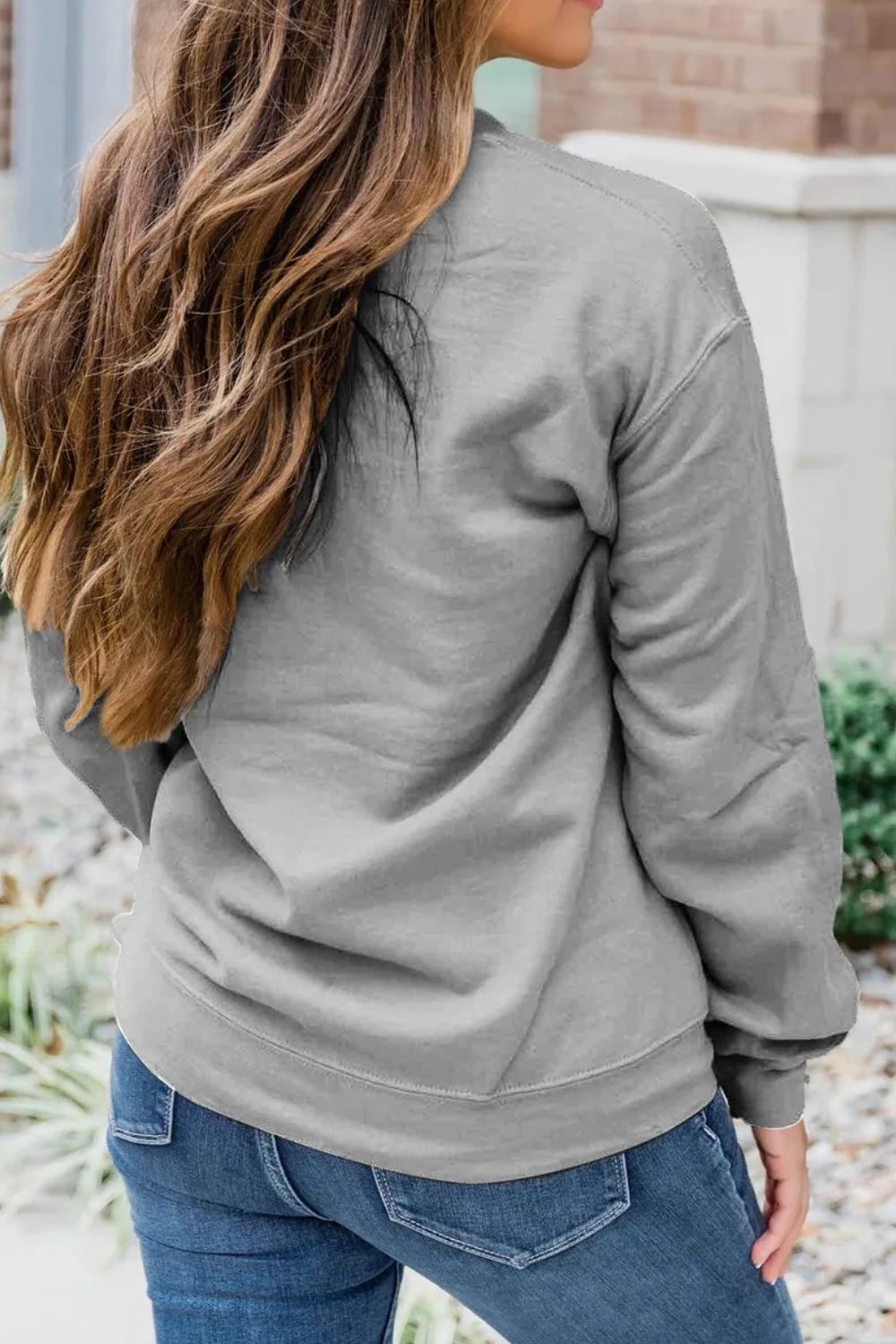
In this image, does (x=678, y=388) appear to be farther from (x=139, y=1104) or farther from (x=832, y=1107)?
(x=832, y=1107)

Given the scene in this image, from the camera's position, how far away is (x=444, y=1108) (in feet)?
4.00

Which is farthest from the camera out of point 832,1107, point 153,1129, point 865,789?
point 865,789

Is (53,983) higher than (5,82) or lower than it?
lower

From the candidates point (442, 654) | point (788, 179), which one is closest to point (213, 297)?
point (442, 654)

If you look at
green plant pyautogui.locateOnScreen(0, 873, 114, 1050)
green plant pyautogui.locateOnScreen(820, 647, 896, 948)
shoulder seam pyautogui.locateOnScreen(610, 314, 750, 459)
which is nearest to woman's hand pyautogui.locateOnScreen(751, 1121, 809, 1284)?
shoulder seam pyautogui.locateOnScreen(610, 314, 750, 459)

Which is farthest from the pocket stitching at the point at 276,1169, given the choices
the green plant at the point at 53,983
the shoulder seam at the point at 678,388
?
the green plant at the point at 53,983

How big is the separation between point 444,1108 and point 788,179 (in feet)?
14.6

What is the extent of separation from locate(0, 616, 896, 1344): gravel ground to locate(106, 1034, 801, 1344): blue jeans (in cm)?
169

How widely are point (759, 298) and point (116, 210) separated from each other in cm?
452

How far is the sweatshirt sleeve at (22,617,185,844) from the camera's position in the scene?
142cm

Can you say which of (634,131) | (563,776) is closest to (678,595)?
(563,776)

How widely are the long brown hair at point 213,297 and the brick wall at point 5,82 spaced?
7.67m

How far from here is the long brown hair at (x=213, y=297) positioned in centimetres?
112

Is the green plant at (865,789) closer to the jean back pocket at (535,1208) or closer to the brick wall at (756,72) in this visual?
the brick wall at (756,72)
